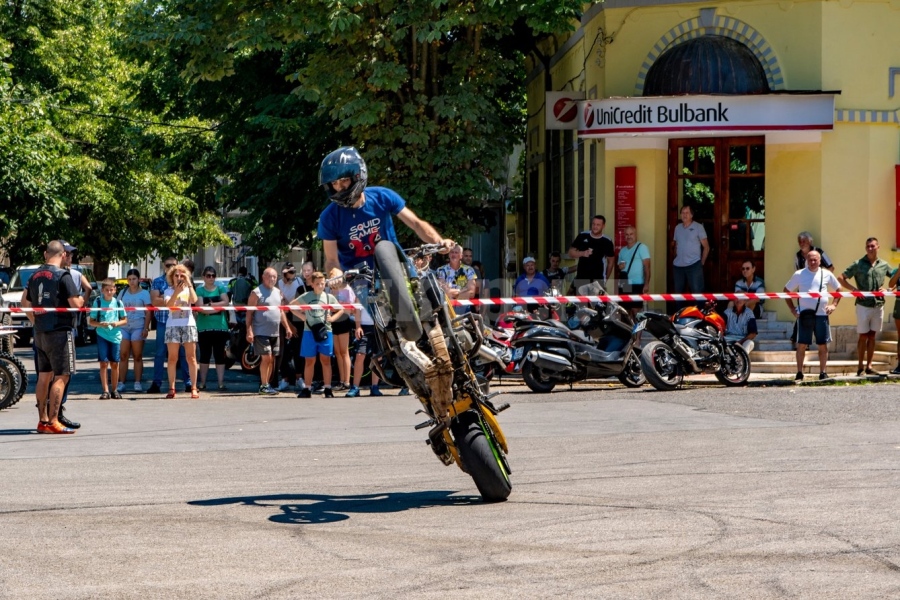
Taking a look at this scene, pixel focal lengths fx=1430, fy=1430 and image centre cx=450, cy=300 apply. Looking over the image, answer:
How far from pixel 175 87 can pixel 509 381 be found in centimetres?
1173

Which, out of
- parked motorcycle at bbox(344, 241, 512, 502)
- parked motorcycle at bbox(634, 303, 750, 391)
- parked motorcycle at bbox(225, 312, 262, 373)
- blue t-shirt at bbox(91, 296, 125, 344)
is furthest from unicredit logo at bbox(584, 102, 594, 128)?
parked motorcycle at bbox(344, 241, 512, 502)

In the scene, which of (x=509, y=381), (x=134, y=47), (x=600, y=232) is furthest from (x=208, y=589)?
(x=134, y=47)

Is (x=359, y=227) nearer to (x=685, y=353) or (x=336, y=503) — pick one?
(x=336, y=503)

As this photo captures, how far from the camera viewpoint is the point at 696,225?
821 inches

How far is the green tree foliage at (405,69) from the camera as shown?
20.2 m

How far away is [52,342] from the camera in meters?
13.9

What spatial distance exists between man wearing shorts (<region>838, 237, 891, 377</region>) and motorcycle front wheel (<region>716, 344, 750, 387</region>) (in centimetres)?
181

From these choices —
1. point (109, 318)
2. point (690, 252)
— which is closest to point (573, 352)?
point (690, 252)

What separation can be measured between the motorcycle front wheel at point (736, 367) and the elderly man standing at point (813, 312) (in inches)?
31.3

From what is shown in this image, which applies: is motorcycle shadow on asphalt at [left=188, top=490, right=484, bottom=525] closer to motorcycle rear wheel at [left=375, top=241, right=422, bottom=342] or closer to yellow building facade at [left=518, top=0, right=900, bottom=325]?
motorcycle rear wheel at [left=375, top=241, right=422, bottom=342]

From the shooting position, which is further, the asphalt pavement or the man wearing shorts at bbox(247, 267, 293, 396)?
the man wearing shorts at bbox(247, 267, 293, 396)

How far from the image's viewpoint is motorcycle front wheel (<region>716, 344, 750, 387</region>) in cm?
1816

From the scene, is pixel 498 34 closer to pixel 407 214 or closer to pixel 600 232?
pixel 600 232

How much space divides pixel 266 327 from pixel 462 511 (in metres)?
11.8
